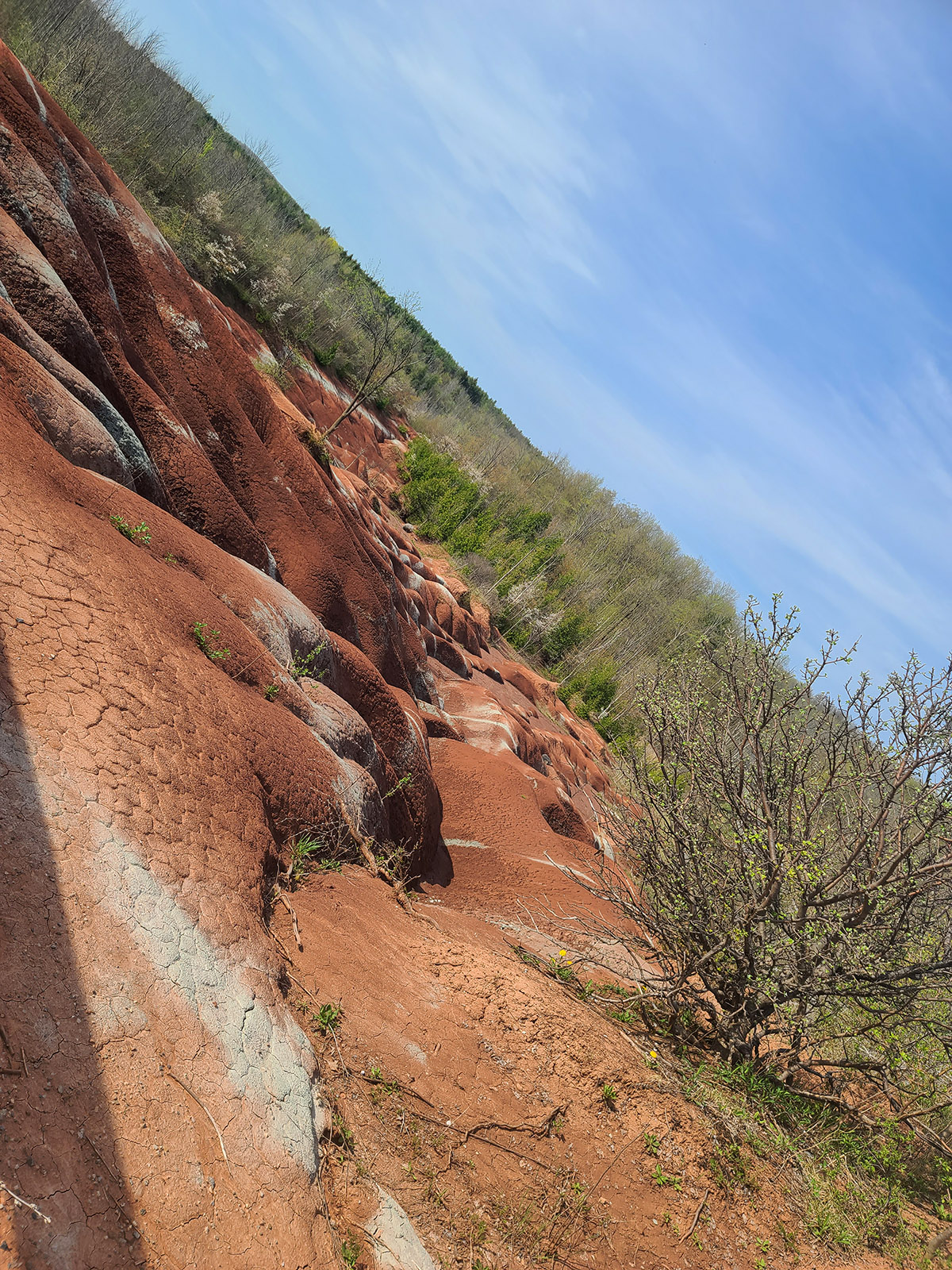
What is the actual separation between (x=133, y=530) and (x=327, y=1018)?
4749 millimetres

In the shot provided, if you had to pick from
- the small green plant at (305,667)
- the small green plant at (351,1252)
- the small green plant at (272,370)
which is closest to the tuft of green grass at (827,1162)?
the small green plant at (351,1252)

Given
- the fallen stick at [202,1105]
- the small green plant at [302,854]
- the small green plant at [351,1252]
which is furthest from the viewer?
the small green plant at [302,854]

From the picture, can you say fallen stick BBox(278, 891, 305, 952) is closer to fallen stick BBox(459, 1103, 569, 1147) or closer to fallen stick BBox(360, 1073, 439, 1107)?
fallen stick BBox(360, 1073, 439, 1107)

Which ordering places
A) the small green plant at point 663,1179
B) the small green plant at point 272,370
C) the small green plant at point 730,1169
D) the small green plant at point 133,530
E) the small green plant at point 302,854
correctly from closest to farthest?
the small green plant at point 663,1179, the small green plant at point 730,1169, the small green plant at point 302,854, the small green plant at point 133,530, the small green plant at point 272,370

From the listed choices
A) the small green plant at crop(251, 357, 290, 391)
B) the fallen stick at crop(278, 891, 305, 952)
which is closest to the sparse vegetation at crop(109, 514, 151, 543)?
the fallen stick at crop(278, 891, 305, 952)

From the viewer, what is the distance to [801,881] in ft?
19.9

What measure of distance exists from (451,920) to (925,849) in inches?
185

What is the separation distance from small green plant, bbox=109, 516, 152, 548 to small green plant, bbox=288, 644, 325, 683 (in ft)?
7.43

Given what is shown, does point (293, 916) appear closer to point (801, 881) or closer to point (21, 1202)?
point (21, 1202)

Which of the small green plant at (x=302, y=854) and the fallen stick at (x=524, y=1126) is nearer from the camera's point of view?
the fallen stick at (x=524, y=1126)

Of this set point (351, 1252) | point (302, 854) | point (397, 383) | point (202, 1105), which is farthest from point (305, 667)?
point (397, 383)

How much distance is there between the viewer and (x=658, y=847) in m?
7.44

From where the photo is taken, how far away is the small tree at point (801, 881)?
5688mm

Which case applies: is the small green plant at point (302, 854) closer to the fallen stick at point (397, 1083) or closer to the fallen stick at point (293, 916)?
the fallen stick at point (293, 916)
